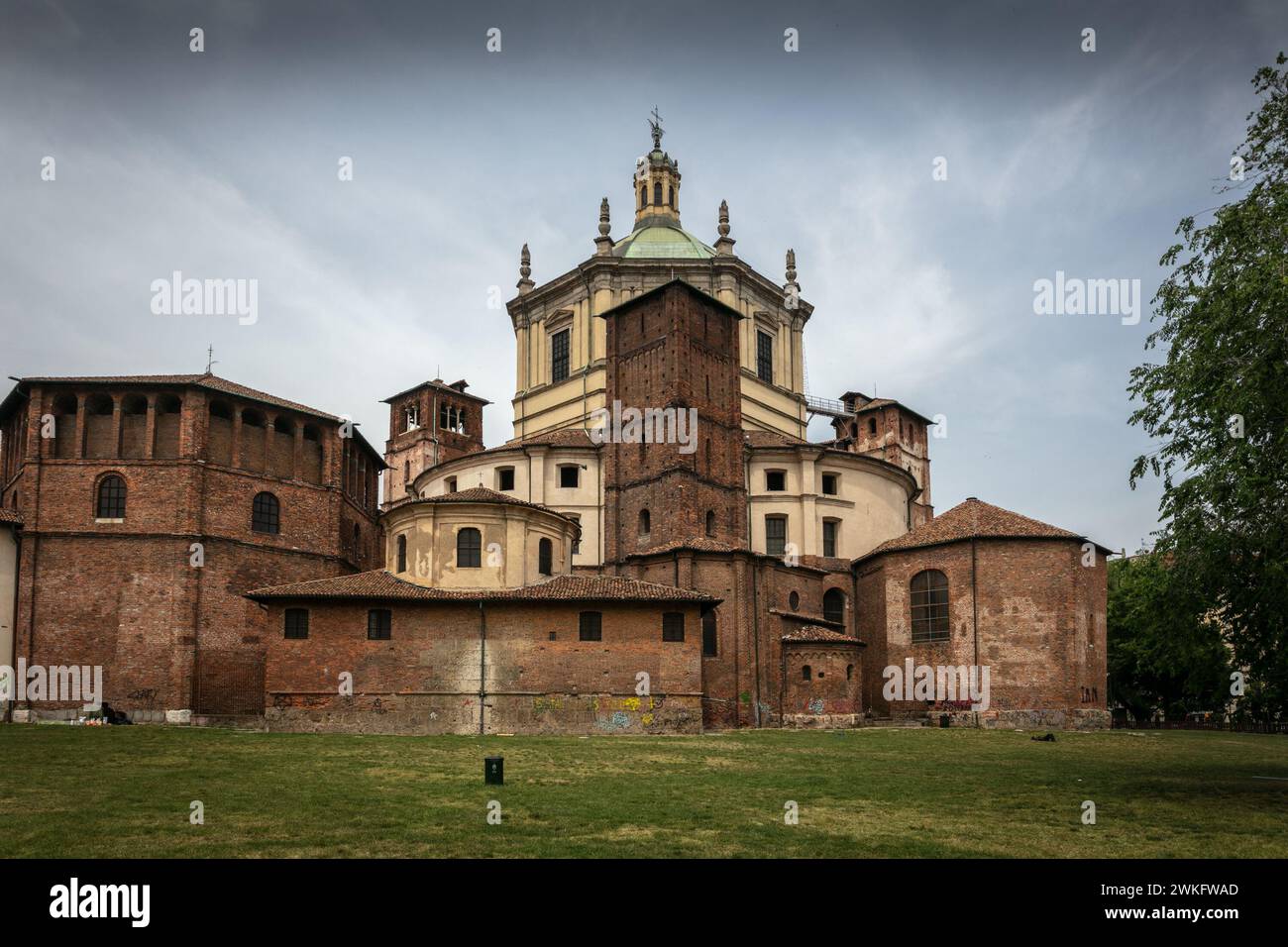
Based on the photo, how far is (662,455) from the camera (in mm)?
47125

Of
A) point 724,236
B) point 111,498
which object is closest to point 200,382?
point 111,498

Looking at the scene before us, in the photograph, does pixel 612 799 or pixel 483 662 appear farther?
pixel 483 662

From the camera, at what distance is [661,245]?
206 ft

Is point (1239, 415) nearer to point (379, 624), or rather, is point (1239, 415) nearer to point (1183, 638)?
point (1183, 638)

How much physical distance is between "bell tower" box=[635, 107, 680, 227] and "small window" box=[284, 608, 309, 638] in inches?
1496

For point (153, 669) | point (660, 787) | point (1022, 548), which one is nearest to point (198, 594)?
point (153, 669)

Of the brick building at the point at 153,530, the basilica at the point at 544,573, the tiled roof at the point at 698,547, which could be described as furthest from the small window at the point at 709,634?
the brick building at the point at 153,530

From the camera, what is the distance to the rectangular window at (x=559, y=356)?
6075cm

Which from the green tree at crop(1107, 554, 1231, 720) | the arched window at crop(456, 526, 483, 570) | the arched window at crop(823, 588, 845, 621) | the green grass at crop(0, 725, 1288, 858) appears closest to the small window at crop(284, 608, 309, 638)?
the arched window at crop(456, 526, 483, 570)

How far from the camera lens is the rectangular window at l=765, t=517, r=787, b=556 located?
53.4m

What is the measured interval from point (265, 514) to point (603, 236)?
24680mm

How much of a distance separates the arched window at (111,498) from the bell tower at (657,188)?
34.8 m
